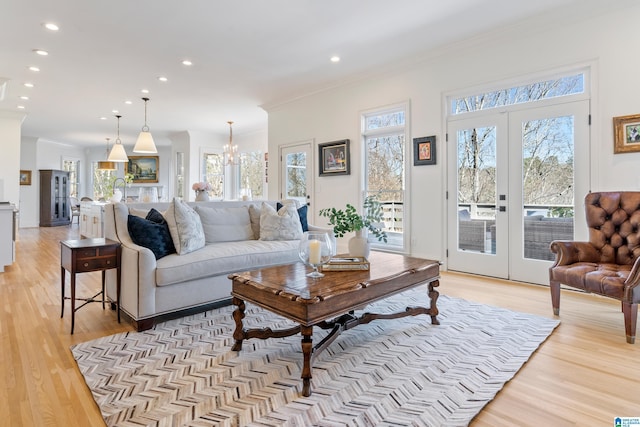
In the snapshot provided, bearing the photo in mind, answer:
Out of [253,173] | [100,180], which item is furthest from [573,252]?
[100,180]

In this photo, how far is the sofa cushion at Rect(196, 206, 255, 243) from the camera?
353 centimetres

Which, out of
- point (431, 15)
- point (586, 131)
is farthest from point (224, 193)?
point (586, 131)

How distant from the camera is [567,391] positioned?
1.80 m

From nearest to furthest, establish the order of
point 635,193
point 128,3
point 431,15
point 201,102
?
point 635,193 < point 128,3 < point 431,15 < point 201,102

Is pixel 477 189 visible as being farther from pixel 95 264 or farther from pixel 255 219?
pixel 95 264

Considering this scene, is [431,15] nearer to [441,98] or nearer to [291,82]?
[441,98]

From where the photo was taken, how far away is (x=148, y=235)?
2.79m

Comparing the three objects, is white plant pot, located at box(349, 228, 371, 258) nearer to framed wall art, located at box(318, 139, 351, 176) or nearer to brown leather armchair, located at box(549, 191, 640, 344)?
brown leather armchair, located at box(549, 191, 640, 344)

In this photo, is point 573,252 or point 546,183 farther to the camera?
point 546,183

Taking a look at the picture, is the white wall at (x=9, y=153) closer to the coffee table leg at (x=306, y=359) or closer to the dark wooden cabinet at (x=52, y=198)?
→ the dark wooden cabinet at (x=52, y=198)

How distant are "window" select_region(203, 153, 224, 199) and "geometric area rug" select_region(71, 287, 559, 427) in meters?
7.51

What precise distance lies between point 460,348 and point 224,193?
28.3 feet

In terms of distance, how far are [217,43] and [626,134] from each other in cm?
440

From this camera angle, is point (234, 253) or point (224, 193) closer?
point (234, 253)
